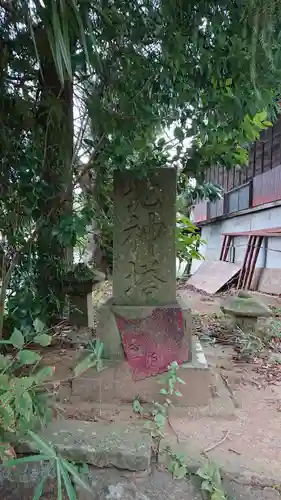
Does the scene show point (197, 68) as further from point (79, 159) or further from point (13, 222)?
point (13, 222)

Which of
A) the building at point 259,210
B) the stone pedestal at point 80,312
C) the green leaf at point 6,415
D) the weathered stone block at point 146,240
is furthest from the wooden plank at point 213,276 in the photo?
the green leaf at point 6,415

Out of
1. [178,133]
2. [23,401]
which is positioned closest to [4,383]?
[23,401]

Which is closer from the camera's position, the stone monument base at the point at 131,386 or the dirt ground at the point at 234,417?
the dirt ground at the point at 234,417

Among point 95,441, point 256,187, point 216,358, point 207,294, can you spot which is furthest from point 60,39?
point 256,187

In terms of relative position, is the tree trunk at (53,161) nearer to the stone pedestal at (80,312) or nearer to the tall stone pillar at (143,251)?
the tall stone pillar at (143,251)

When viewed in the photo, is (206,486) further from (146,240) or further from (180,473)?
(146,240)

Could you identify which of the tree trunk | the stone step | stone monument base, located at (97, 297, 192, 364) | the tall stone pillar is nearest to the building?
the tall stone pillar

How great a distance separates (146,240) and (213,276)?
7.10m

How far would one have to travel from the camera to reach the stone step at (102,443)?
1679 mm

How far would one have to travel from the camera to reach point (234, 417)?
2.22 metres

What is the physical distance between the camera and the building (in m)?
7.49

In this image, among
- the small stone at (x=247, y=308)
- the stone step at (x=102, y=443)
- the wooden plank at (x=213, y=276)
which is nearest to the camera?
the stone step at (x=102, y=443)

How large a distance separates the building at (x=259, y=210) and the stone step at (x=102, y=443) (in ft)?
15.4

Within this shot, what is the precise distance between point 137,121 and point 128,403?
180 centimetres
